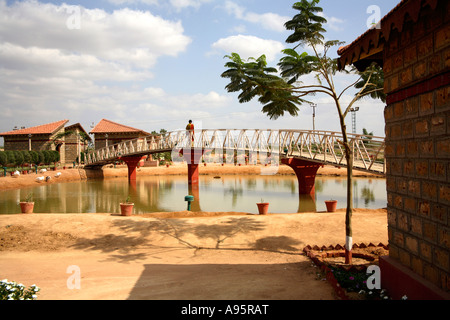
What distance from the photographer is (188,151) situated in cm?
2614

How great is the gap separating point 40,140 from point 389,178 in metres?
42.4

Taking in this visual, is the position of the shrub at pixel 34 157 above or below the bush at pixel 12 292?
above

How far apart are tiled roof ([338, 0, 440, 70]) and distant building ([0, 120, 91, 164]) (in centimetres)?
3891

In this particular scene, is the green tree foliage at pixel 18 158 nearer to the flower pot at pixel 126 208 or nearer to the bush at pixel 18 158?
the bush at pixel 18 158

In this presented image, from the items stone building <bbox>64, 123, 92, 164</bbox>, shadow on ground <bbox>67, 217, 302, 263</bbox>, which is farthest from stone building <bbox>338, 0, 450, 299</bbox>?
stone building <bbox>64, 123, 92, 164</bbox>

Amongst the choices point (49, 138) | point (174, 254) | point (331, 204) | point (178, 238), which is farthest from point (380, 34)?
point (49, 138)

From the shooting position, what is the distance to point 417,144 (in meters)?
4.24

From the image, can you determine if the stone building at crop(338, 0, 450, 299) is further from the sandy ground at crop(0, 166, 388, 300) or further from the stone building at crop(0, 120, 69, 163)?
the stone building at crop(0, 120, 69, 163)

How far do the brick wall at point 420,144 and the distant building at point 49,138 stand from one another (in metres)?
39.9

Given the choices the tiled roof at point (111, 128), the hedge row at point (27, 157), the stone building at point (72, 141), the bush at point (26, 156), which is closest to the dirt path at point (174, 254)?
the hedge row at point (27, 157)

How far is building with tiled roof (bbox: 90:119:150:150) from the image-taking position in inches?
1583

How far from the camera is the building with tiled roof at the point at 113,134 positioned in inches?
1583
